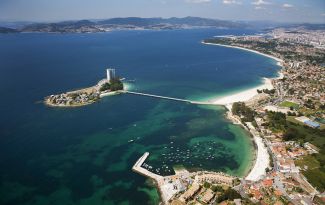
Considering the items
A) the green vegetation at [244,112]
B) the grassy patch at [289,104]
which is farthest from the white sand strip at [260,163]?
the grassy patch at [289,104]

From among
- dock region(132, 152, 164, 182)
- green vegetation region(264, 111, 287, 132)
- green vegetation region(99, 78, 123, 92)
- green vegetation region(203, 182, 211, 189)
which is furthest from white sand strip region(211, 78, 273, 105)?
green vegetation region(203, 182, 211, 189)

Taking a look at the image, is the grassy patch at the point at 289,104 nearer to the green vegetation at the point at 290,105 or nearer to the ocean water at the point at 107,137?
the green vegetation at the point at 290,105

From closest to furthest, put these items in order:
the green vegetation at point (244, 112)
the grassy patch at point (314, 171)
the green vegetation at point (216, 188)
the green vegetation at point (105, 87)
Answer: the green vegetation at point (216, 188) → the grassy patch at point (314, 171) → the green vegetation at point (244, 112) → the green vegetation at point (105, 87)

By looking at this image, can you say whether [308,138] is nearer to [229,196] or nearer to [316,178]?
[316,178]

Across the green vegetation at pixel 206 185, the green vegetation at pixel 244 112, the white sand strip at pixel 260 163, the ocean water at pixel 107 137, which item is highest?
the green vegetation at pixel 244 112

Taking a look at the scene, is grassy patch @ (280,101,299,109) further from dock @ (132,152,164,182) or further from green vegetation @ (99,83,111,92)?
green vegetation @ (99,83,111,92)

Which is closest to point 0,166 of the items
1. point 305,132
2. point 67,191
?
point 67,191

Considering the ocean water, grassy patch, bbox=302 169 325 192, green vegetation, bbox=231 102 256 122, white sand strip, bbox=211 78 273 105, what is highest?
green vegetation, bbox=231 102 256 122

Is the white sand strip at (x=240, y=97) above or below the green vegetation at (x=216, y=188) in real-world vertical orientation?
above
